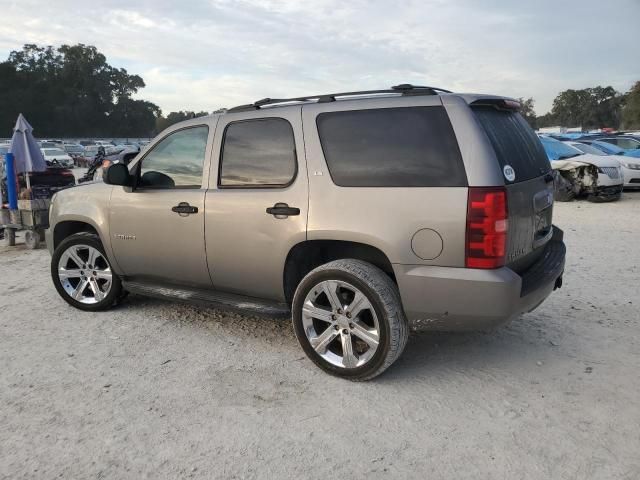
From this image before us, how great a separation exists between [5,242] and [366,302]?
874 centimetres

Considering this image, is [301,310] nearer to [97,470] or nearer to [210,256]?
[210,256]

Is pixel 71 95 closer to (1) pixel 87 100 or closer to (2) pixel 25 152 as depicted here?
(1) pixel 87 100

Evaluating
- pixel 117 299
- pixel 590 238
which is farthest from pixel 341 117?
pixel 590 238

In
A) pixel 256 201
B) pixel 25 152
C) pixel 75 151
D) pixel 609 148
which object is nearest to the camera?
pixel 256 201

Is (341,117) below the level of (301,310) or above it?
above

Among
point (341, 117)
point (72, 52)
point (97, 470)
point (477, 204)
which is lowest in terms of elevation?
point (97, 470)

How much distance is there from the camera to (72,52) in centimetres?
10194

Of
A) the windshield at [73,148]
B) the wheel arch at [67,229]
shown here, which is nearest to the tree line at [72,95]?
the windshield at [73,148]

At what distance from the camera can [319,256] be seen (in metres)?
3.94

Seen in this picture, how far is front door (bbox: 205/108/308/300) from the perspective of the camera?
3.70m

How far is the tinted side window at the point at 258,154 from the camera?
379 centimetres

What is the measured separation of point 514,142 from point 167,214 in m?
2.73

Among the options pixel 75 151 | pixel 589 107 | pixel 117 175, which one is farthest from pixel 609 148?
pixel 589 107

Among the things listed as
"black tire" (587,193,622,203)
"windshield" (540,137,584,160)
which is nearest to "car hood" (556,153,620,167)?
"windshield" (540,137,584,160)
